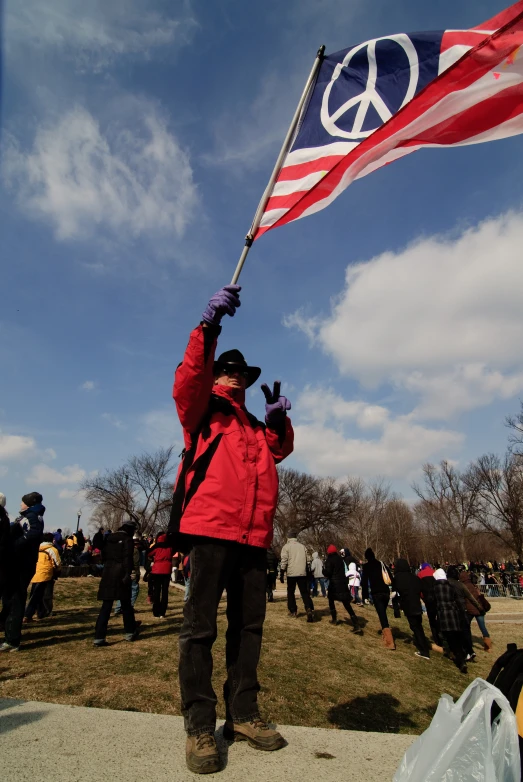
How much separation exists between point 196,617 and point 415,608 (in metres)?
9.33

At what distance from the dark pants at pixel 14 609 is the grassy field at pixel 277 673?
270 millimetres

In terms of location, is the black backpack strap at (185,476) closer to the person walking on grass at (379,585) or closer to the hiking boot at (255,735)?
the hiking boot at (255,735)

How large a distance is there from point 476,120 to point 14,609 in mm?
8153

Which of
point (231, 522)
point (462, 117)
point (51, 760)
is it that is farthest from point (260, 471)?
point (462, 117)

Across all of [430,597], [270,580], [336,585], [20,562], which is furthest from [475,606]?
[20,562]

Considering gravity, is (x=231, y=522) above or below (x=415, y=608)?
above

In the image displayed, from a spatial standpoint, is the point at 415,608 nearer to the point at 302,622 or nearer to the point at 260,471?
the point at 302,622

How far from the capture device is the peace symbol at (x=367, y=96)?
3.96m

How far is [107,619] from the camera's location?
7.00 meters

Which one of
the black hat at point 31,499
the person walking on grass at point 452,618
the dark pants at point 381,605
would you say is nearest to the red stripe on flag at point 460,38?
the black hat at point 31,499

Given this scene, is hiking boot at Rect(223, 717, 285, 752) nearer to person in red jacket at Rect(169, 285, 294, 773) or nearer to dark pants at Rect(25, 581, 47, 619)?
person in red jacket at Rect(169, 285, 294, 773)

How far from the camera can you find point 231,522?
2555 millimetres

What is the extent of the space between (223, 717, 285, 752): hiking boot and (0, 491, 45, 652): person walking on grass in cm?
545

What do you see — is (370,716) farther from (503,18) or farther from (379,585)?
(503,18)
